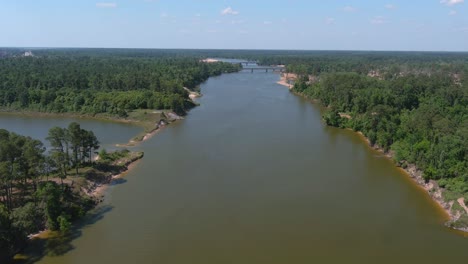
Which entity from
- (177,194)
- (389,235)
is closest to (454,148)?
(389,235)

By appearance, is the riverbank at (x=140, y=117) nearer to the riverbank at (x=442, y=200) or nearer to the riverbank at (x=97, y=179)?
the riverbank at (x=97, y=179)

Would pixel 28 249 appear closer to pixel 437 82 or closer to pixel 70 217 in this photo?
pixel 70 217

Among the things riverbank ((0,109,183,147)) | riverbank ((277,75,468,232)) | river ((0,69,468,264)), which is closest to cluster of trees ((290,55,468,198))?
riverbank ((277,75,468,232))

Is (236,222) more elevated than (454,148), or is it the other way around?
A: (454,148)

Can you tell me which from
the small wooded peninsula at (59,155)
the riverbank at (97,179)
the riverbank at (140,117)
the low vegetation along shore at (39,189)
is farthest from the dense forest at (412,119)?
the low vegetation along shore at (39,189)

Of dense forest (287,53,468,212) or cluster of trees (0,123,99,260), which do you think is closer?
cluster of trees (0,123,99,260)

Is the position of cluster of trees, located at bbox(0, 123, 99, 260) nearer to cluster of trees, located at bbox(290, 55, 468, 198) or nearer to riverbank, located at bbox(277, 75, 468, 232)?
riverbank, located at bbox(277, 75, 468, 232)
